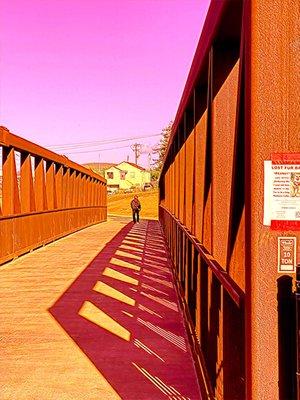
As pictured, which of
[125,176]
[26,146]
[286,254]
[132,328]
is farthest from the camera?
[125,176]

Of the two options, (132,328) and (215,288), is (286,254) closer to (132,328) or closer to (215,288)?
(215,288)

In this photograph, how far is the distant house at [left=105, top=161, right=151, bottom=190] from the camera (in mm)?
123938

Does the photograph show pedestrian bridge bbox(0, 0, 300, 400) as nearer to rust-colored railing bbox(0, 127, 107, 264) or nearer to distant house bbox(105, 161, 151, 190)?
rust-colored railing bbox(0, 127, 107, 264)

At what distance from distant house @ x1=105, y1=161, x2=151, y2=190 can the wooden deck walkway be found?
11310 centimetres

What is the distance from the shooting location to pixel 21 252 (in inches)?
544

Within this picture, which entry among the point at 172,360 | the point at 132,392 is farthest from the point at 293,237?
the point at 172,360

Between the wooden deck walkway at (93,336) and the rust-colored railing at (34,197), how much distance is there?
7.15 feet

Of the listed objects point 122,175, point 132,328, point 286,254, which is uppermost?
point 122,175

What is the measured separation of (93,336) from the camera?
5.82 m

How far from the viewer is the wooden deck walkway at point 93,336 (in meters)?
4.26

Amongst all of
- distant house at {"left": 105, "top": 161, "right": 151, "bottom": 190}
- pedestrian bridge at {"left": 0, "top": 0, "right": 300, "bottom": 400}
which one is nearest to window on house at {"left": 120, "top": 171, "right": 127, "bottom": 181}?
distant house at {"left": 105, "top": 161, "right": 151, "bottom": 190}

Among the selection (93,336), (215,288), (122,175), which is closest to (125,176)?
(122,175)

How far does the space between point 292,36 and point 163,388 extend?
3145 millimetres

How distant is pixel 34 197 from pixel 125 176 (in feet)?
366
